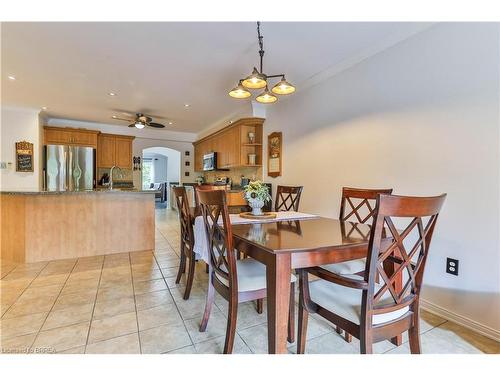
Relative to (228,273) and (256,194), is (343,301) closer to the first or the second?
(228,273)

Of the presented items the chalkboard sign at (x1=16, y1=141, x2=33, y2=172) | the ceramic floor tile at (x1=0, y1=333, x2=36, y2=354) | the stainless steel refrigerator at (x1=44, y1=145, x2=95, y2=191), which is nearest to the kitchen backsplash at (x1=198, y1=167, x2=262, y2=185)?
the stainless steel refrigerator at (x1=44, y1=145, x2=95, y2=191)

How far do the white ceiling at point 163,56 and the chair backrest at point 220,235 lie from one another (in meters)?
1.68

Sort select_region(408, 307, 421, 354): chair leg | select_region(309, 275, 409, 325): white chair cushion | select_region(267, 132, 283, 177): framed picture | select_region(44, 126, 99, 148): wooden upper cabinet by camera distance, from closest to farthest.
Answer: select_region(309, 275, 409, 325): white chair cushion < select_region(408, 307, 421, 354): chair leg < select_region(267, 132, 283, 177): framed picture < select_region(44, 126, 99, 148): wooden upper cabinet

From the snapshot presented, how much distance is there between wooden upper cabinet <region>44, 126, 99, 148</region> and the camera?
17.9 feet

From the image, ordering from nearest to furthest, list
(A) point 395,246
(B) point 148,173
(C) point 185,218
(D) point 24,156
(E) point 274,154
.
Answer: (A) point 395,246, (C) point 185,218, (E) point 274,154, (D) point 24,156, (B) point 148,173

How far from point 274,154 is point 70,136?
187 inches

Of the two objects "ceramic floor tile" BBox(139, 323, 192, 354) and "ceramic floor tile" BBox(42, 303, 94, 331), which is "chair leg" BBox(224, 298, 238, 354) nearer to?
"ceramic floor tile" BBox(139, 323, 192, 354)

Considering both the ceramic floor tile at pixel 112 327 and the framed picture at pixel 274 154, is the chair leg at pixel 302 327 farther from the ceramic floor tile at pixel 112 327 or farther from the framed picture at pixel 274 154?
the framed picture at pixel 274 154

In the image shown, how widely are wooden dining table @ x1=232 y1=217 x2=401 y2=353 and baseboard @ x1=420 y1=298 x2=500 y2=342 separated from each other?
27.2 inches

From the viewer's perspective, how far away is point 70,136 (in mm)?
5641

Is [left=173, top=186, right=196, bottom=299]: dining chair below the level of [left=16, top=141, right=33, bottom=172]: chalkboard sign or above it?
below

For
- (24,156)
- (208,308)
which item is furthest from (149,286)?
(24,156)

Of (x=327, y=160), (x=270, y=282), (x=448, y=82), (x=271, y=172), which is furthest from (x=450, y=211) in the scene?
(x=271, y=172)
